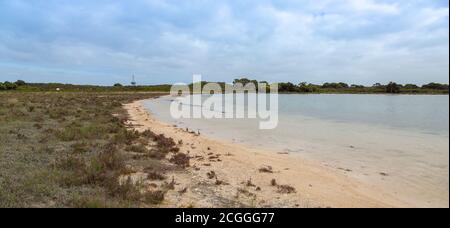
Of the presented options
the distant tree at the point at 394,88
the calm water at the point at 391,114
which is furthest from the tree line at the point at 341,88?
the calm water at the point at 391,114

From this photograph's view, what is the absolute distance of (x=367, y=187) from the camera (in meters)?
9.60

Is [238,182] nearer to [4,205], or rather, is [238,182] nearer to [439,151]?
[4,205]

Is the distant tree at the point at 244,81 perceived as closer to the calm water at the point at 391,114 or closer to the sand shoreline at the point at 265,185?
the calm water at the point at 391,114

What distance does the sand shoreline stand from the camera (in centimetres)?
776

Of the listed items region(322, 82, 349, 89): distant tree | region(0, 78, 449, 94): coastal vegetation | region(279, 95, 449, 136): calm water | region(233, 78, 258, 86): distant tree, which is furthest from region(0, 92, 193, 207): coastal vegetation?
region(322, 82, 349, 89): distant tree

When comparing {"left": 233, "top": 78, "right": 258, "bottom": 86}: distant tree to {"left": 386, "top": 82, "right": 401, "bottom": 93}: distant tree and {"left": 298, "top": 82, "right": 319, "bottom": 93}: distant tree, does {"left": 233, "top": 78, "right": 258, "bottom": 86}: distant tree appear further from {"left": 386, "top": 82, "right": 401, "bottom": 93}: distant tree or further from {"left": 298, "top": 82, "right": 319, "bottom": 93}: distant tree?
{"left": 386, "top": 82, "right": 401, "bottom": 93}: distant tree

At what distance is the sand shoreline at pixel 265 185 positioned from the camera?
305 inches

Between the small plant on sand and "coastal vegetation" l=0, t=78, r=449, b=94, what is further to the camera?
"coastal vegetation" l=0, t=78, r=449, b=94

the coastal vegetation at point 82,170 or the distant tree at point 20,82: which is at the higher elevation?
the distant tree at point 20,82

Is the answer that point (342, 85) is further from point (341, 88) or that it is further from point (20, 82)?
point (20, 82)

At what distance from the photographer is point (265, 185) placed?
362 inches

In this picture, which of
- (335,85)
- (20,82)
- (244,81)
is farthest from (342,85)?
(20,82)
